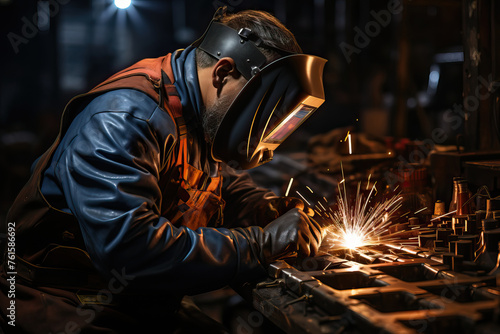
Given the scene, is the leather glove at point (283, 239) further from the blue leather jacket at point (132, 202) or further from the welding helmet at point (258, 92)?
the welding helmet at point (258, 92)

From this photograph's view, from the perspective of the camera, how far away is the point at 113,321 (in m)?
2.08

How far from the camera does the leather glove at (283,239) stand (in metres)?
1.96

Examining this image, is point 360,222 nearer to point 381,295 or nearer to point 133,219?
point 381,295

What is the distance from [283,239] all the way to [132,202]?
60 centimetres

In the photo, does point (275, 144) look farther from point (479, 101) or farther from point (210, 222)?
point (479, 101)

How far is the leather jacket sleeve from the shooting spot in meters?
1.73

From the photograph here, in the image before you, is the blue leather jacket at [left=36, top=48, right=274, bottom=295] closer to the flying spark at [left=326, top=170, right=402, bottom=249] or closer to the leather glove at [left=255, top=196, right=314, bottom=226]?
the leather glove at [left=255, top=196, right=314, bottom=226]

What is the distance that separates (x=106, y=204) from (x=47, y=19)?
27.0ft

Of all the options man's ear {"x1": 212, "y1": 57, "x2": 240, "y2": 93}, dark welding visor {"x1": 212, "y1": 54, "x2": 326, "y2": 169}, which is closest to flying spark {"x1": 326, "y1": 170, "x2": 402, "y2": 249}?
dark welding visor {"x1": 212, "y1": 54, "x2": 326, "y2": 169}

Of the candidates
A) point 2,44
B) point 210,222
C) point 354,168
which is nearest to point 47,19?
point 2,44

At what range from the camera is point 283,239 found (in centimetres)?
197

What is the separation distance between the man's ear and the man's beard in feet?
0.21

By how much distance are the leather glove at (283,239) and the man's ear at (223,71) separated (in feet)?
2.00

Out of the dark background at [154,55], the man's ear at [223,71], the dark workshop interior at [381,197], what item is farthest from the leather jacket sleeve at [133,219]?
the dark background at [154,55]
